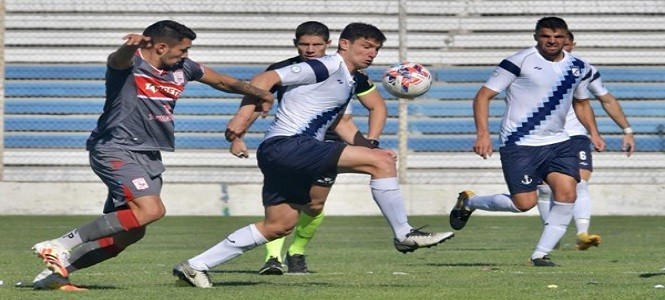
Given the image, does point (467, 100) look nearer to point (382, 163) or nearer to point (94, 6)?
point (94, 6)

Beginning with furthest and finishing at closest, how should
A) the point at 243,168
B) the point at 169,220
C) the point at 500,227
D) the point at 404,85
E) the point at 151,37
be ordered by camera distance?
the point at 243,168 < the point at 169,220 < the point at 500,227 < the point at 404,85 < the point at 151,37

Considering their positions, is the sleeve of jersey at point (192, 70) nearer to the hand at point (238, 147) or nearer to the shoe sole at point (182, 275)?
the hand at point (238, 147)

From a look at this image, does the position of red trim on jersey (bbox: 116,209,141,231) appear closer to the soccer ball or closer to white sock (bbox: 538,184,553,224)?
the soccer ball

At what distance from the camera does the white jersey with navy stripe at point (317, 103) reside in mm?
9617

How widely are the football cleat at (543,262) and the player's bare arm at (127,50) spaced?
3.87 metres

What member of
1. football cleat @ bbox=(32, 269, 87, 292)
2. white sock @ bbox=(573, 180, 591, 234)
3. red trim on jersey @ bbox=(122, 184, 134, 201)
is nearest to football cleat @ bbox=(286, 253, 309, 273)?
red trim on jersey @ bbox=(122, 184, 134, 201)

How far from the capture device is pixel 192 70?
31.3ft

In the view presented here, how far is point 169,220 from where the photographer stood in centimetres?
2019

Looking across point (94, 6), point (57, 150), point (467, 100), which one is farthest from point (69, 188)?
point (467, 100)

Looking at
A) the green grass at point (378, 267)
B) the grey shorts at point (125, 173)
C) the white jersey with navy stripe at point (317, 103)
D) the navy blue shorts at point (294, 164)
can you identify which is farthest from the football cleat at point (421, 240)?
→ the grey shorts at point (125, 173)

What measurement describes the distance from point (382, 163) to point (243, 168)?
13.3 metres

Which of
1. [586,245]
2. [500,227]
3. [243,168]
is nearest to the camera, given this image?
[586,245]

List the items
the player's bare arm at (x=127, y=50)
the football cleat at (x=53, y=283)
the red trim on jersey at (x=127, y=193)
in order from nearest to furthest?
the player's bare arm at (x=127, y=50) < the football cleat at (x=53, y=283) < the red trim on jersey at (x=127, y=193)

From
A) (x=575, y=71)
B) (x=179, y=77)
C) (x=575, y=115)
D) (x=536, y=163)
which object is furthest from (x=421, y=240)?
(x=575, y=115)
